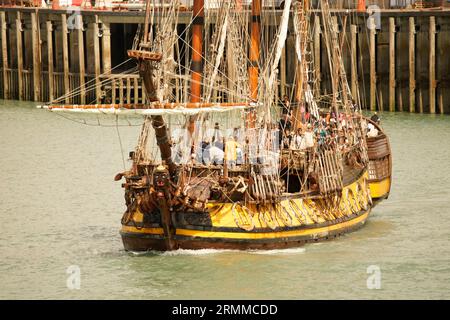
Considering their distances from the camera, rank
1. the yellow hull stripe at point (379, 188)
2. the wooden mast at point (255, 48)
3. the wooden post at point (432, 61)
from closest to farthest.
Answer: the wooden mast at point (255, 48)
the yellow hull stripe at point (379, 188)
the wooden post at point (432, 61)

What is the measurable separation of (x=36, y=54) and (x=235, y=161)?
4380 cm

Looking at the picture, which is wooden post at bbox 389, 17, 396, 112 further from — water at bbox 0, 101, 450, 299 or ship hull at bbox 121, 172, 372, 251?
ship hull at bbox 121, 172, 372, 251

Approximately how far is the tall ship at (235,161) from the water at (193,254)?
0.60m

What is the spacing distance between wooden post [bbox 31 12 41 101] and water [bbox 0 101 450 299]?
2378cm

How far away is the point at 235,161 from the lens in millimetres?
41000

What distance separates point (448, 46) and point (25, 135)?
18052 millimetres

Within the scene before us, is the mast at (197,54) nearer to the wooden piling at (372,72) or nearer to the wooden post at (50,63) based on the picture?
the wooden piling at (372,72)

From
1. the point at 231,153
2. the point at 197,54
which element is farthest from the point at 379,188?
the point at 231,153

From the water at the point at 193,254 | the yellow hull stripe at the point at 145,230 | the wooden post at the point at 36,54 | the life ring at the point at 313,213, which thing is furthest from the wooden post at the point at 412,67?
the yellow hull stripe at the point at 145,230

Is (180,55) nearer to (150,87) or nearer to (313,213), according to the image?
(313,213)

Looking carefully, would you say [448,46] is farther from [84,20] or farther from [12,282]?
[12,282]

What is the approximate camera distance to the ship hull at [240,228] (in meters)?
40.2
